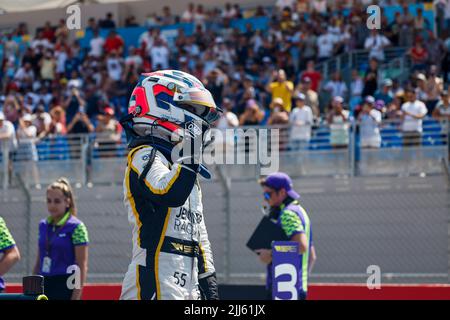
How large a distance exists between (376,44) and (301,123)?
12.8 ft

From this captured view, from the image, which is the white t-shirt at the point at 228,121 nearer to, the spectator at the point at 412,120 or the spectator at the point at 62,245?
the spectator at the point at 412,120

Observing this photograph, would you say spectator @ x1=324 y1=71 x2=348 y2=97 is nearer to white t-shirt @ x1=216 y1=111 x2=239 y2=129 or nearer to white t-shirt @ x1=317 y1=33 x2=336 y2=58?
white t-shirt @ x1=317 y1=33 x2=336 y2=58

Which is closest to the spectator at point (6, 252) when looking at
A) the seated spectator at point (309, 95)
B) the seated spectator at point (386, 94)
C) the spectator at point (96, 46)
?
the seated spectator at point (309, 95)

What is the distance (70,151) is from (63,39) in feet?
24.3

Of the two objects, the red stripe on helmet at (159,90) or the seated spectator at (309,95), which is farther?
the seated spectator at (309,95)

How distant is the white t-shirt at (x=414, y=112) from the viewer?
12.2 meters

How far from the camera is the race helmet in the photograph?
14.6 ft

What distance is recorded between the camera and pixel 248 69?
17.7 metres

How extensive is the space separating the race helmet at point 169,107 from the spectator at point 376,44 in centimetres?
1158

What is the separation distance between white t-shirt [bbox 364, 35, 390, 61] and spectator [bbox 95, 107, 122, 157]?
4485mm

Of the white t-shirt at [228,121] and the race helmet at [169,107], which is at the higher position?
the white t-shirt at [228,121]

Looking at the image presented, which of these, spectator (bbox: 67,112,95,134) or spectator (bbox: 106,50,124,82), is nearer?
spectator (bbox: 67,112,95,134)

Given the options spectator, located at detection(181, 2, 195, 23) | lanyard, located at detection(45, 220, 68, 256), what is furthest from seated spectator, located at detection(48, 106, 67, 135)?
lanyard, located at detection(45, 220, 68, 256)
